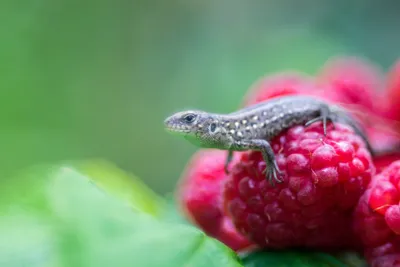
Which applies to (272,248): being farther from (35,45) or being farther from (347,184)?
(35,45)

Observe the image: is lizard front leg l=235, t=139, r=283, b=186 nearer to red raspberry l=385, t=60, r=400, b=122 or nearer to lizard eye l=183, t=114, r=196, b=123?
lizard eye l=183, t=114, r=196, b=123

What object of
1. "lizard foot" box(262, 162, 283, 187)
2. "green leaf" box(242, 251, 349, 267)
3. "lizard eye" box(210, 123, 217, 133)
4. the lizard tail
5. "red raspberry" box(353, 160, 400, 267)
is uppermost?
"lizard eye" box(210, 123, 217, 133)

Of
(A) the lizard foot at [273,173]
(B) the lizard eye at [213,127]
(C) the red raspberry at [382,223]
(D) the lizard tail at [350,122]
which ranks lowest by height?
(C) the red raspberry at [382,223]

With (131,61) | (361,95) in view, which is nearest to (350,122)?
(361,95)

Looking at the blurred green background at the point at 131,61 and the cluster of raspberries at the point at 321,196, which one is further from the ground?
the blurred green background at the point at 131,61

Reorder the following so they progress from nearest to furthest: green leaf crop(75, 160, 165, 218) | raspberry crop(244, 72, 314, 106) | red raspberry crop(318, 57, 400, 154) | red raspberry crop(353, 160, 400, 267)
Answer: red raspberry crop(353, 160, 400, 267)
red raspberry crop(318, 57, 400, 154)
raspberry crop(244, 72, 314, 106)
green leaf crop(75, 160, 165, 218)

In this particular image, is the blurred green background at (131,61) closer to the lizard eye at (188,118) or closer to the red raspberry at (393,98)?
the red raspberry at (393,98)

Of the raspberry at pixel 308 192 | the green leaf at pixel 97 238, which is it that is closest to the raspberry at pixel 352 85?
the raspberry at pixel 308 192

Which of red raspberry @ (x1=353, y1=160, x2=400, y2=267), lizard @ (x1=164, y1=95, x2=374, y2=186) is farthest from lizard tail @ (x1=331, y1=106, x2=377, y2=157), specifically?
red raspberry @ (x1=353, y1=160, x2=400, y2=267)
